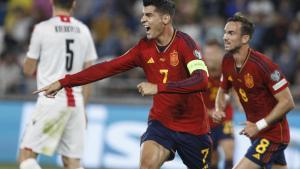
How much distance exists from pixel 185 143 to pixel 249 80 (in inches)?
42.0

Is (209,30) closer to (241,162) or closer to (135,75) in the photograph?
(135,75)

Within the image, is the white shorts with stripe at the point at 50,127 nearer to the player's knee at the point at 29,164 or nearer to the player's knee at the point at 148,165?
the player's knee at the point at 29,164

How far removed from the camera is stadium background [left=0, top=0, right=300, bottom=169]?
15.1 meters

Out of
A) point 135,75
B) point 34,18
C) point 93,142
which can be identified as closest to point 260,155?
point 93,142

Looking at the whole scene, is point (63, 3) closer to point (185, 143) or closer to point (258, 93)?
point (185, 143)

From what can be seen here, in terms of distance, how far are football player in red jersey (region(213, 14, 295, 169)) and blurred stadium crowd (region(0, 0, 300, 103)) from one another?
20.6ft

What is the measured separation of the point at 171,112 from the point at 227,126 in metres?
3.27

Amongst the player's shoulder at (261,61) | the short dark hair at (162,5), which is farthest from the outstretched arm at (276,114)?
the short dark hair at (162,5)

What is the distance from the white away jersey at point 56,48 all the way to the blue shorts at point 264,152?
2.16 metres

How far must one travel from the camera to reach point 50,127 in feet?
32.3

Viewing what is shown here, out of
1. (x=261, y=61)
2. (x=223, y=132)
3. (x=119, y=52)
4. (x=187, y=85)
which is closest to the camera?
(x=187, y=85)

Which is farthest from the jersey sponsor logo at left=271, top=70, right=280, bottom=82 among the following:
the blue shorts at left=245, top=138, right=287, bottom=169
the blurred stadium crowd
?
the blurred stadium crowd

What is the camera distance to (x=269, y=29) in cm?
1712

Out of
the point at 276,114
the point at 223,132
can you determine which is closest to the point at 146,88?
the point at 276,114
